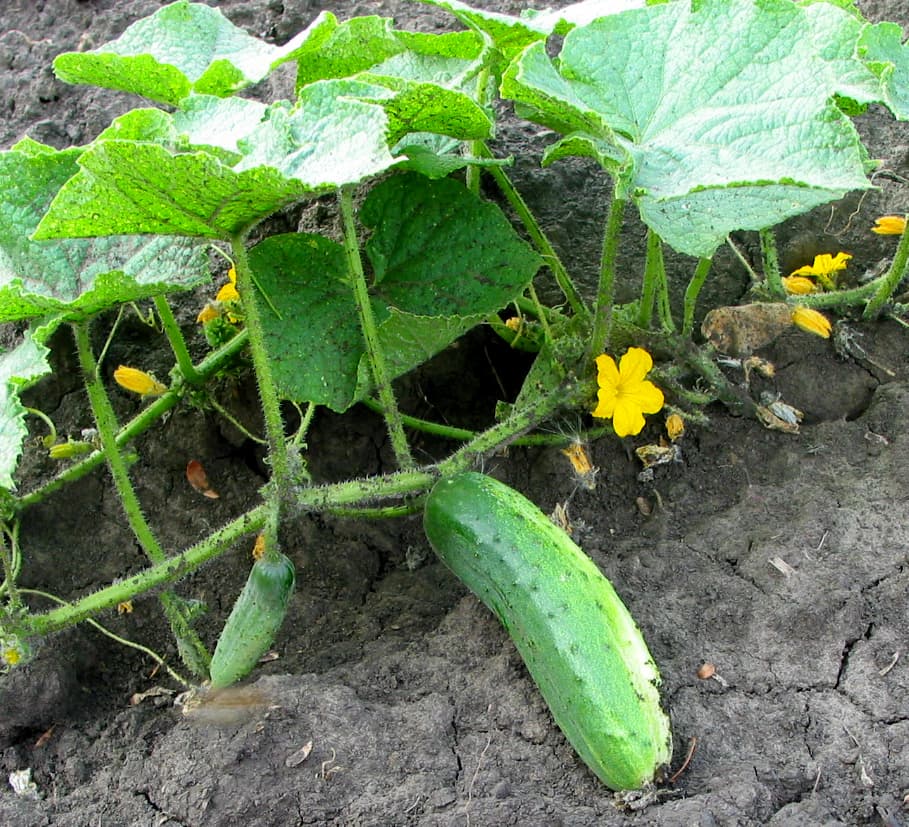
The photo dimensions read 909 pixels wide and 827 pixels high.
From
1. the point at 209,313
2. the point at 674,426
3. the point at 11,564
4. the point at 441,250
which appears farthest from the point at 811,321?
the point at 11,564

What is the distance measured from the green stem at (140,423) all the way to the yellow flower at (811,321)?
1.39 metres

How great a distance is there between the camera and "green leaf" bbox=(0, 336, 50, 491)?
5.46 ft

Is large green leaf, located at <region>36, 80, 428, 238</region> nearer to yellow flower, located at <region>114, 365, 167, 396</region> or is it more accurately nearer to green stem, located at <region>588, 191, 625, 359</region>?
green stem, located at <region>588, 191, 625, 359</region>

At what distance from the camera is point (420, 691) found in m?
1.99

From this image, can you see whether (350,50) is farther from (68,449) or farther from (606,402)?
(68,449)

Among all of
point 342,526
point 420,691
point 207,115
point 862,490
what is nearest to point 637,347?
point 862,490

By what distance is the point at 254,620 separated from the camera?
1890 mm

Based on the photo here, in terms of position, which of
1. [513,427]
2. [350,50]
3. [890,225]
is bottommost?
[890,225]

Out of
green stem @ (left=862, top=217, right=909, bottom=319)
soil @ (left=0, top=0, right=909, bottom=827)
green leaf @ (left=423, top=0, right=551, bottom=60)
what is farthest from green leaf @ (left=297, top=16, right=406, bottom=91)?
green stem @ (left=862, top=217, right=909, bottom=319)

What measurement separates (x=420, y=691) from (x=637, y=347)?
40.3 inches

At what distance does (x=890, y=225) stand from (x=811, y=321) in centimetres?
36

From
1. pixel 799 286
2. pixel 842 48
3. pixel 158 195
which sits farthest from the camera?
pixel 799 286

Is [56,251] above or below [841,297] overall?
above

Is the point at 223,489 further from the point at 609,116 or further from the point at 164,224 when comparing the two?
the point at 609,116
